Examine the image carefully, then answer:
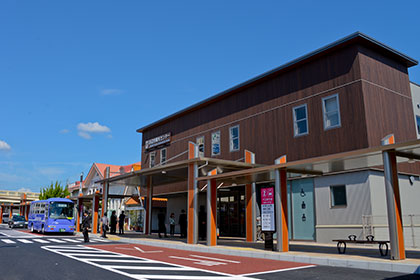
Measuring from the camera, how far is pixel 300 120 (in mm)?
20062

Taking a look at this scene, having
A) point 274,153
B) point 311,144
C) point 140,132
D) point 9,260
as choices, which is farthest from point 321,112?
point 140,132

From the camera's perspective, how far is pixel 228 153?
24969mm

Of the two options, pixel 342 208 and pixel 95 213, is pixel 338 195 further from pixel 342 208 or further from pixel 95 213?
pixel 95 213

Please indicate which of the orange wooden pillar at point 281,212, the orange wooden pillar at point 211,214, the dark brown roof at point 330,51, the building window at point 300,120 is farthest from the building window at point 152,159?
the orange wooden pillar at point 281,212

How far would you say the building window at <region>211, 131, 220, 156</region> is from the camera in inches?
1026

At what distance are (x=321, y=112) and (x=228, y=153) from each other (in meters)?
7.93

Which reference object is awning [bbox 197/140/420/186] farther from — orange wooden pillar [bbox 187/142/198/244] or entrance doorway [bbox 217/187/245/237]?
entrance doorway [bbox 217/187/245/237]

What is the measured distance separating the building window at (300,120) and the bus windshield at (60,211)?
19.1 m

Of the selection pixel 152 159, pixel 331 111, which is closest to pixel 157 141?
pixel 152 159

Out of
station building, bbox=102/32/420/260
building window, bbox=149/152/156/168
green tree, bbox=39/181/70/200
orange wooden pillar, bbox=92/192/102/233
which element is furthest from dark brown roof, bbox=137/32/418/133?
green tree, bbox=39/181/70/200

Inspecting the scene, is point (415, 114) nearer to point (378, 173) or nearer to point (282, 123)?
point (378, 173)

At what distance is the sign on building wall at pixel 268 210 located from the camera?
1431cm

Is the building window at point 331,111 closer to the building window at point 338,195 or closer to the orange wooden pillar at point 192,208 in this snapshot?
the building window at point 338,195

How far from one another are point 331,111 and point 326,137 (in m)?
1.37
